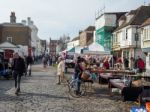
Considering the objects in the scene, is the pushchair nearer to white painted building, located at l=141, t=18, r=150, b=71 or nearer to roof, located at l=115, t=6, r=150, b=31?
white painted building, located at l=141, t=18, r=150, b=71

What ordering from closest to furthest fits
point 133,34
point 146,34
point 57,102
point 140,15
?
point 57,102 → point 146,34 → point 133,34 → point 140,15

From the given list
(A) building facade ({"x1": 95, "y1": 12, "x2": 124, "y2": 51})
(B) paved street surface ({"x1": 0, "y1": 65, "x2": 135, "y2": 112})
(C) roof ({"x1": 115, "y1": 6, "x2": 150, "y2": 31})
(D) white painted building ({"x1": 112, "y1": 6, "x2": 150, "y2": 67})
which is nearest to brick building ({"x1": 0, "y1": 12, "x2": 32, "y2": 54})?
(A) building facade ({"x1": 95, "y1": 12, "x2": 124, "y2": 51})

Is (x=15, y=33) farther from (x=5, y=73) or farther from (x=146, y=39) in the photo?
(x=5, y=73)

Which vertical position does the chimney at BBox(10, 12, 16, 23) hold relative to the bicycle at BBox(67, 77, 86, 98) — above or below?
above

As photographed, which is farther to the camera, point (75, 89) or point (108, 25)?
point (108, 25)

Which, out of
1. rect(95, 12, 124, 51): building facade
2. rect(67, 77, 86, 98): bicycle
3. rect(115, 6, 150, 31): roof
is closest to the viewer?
rect(67, 77, 86, 98): bicycle

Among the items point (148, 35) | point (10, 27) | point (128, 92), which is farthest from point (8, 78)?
point (10, 27)

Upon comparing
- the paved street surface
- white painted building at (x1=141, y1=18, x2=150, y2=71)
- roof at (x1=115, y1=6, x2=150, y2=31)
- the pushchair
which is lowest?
the paved street surface

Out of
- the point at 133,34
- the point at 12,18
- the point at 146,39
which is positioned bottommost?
the point at 146,39

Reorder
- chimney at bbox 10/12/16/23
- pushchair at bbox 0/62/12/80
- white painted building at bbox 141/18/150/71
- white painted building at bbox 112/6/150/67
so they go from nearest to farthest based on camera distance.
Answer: pushchair at bbox 0/62/12/80, white painted building at bbox 141/18/150/71, white painted building at bbox 112/6/150/67, chimney at bbox 10/12/16/23

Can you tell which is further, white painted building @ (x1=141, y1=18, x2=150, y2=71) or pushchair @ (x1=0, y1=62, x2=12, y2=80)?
white painted building @ (x1=141, y1=18, x2=150, y2=71)

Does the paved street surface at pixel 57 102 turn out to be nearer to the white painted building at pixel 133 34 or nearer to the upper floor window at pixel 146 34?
the upper floor window at pixel 146 34

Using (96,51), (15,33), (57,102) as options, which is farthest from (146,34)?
(15,33)

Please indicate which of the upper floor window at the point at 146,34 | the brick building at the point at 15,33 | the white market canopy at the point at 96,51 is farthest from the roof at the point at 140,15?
the brick building at the point at 15,33
